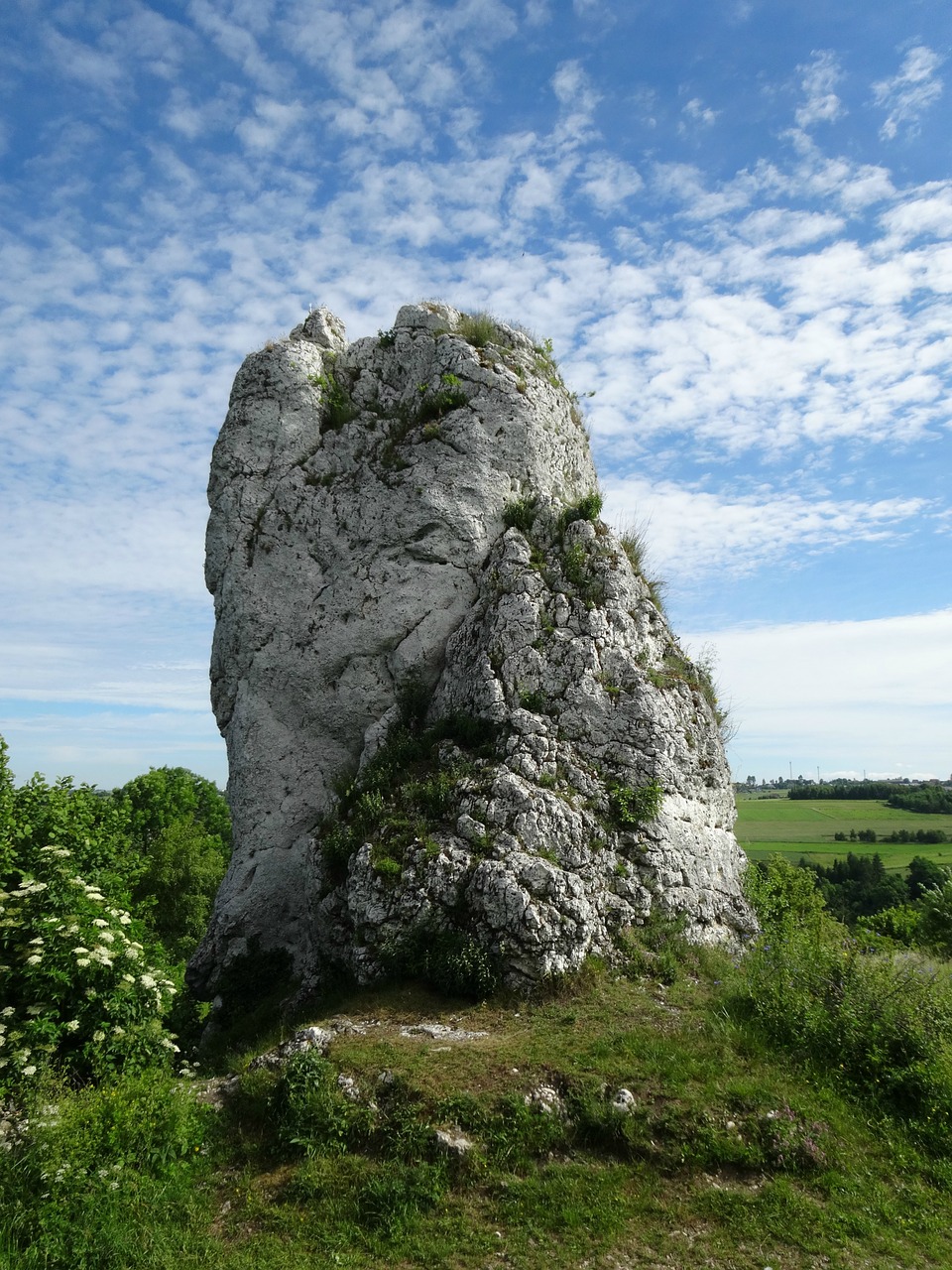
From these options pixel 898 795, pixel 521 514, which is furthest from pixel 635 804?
pixel 898 795

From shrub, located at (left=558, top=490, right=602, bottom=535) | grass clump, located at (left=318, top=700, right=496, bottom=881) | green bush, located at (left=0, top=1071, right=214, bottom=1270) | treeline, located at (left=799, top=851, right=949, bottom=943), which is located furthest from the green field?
green bush, located at (left=0, top=1071, right=214, bottom=1270)

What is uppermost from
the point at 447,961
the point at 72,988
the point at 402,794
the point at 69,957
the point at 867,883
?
the point at 402,794

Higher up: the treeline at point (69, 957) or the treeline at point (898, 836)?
the treeline at point (69, 957)

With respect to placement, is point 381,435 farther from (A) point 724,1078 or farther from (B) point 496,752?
(A) point 724,1078

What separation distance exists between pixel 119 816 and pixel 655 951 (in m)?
11.6

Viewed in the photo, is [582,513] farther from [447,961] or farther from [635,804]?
[447,961]

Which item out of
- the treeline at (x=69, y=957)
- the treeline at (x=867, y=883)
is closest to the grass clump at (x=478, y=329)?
the treeline at (x=69, y=957)

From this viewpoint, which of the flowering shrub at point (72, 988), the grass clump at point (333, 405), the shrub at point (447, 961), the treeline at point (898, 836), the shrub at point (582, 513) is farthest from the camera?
the treeline at point (898, 836)

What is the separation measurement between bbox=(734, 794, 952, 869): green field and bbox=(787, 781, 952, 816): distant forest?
2010 mm

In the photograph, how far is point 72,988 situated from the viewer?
964cm

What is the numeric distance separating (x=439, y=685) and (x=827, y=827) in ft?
233

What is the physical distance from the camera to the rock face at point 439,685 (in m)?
13.1

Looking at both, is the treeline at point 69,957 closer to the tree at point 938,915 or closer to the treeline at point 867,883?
the tree at point 938,915

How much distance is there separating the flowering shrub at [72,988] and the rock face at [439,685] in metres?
3.78
